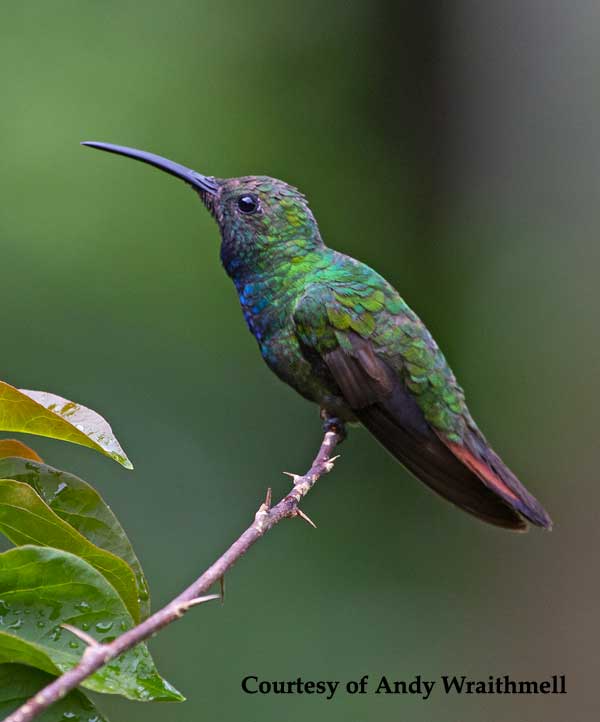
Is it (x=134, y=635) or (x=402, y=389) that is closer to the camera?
(x=134, y=635)

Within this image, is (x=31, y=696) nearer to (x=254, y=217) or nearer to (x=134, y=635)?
(x=134, y=635)

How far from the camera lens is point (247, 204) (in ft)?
10.8

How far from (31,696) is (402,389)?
210cm

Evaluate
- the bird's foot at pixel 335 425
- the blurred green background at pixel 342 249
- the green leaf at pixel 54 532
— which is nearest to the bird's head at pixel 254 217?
the bird's foot at pixel 335 425

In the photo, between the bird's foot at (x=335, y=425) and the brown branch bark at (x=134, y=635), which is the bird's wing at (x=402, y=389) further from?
the brown branch bark at (x=134, y=635)

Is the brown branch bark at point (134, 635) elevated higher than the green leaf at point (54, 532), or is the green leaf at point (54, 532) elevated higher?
the green leaf at point (54, 532)

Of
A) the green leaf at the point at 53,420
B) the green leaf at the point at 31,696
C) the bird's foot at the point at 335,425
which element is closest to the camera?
the green leaf at the point at 31,696

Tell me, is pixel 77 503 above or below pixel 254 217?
below

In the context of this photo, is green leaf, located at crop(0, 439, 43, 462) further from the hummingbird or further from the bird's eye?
the bird's eye

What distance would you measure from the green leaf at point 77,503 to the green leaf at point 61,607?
264mm

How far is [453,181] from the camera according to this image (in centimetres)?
744

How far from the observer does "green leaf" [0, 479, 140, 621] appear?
1.56 metres

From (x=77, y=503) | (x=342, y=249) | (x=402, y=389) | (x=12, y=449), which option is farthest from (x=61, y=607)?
(x=342, y=249)

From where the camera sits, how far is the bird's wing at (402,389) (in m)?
3.07
